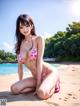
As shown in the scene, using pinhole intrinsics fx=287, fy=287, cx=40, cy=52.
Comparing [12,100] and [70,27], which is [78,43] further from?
[12,100]

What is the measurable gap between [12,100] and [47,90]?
0.54 metres

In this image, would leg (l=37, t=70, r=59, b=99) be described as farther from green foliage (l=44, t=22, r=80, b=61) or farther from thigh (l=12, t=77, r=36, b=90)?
green foliage (l=44, t=22, r=80, b=61)

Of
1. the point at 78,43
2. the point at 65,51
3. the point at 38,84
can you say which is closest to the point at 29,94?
the point at 38,84

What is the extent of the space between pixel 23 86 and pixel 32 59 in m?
0.46

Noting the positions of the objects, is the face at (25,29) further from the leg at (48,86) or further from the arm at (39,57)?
the leg at (48,86)

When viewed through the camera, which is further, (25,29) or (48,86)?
(25,29)

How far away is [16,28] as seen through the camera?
459cm

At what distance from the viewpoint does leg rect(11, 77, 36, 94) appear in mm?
4578

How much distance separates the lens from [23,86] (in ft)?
15.1

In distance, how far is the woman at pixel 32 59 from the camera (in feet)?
14.6

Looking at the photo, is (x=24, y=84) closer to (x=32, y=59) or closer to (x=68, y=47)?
(x=32, y=59)

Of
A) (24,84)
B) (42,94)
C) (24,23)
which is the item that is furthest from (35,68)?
(24,23)

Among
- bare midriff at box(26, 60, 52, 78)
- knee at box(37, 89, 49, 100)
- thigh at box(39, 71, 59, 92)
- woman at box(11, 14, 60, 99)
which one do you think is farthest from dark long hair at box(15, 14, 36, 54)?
knee at box(37, 89, 49, 100)

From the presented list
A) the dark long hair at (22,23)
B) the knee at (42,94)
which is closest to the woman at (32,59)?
the dark long hair at (22,23)
